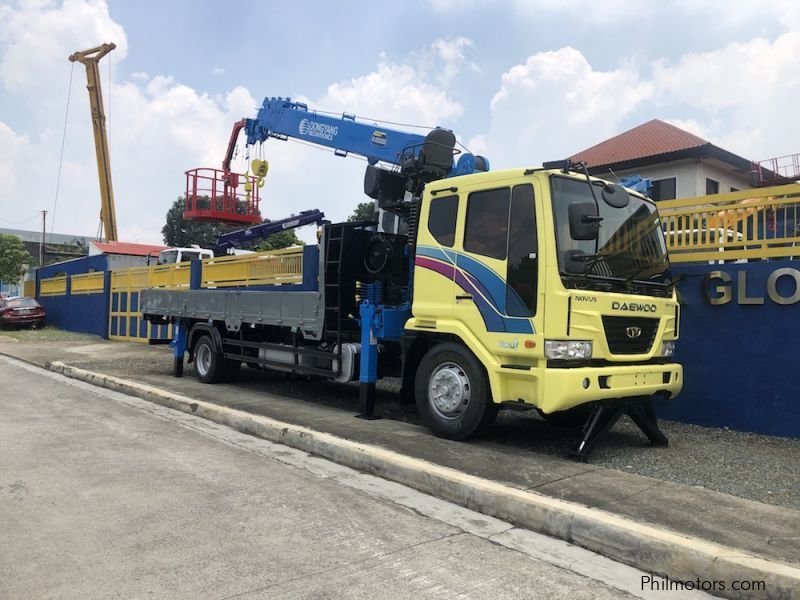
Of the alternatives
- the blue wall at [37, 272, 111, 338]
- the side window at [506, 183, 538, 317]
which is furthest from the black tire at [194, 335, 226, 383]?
the blue wall at [37, 272, 111, 338]

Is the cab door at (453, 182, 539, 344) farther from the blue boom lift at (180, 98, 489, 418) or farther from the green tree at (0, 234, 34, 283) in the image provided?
the green tree at (0, 234, 34, 283)

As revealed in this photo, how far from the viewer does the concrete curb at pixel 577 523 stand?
3504 mm

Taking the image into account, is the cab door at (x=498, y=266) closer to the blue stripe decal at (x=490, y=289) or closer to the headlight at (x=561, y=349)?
the blue stripe decal at (x=490, y=289)

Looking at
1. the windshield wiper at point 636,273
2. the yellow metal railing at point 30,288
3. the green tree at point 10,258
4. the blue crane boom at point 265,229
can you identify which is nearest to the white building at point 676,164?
the blue crane boom at point 265,229

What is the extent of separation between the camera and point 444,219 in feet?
22.4

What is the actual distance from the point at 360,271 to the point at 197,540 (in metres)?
4.66

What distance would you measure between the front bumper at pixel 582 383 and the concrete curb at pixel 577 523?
1043 millimetres

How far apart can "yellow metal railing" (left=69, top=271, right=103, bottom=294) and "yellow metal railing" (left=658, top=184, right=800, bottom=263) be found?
19747 millimetres

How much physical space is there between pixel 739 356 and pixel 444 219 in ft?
12.6

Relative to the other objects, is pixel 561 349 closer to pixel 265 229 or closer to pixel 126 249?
pixel 265 229

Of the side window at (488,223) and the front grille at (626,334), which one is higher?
the side window at (488,223)

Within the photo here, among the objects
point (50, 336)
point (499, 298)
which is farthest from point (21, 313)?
point (499, 298)

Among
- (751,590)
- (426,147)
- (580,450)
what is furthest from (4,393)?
(751,590)

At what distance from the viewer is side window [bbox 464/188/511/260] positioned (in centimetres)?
621
